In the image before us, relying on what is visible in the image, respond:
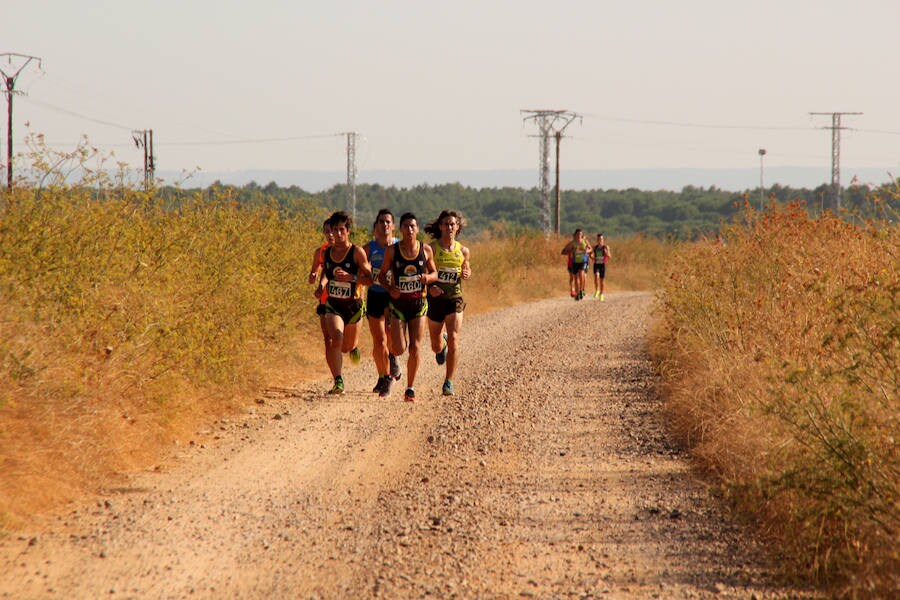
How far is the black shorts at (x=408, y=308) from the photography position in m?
10.3

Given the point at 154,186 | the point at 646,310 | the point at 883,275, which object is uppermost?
the point at 154,186

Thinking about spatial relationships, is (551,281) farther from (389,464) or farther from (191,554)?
(191,554)

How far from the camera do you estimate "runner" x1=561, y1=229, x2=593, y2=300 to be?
2417cm

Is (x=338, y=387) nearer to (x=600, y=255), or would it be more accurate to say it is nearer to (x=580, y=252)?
(x=580, y=252)

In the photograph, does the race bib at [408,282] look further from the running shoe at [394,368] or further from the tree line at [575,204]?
the tree line at [575,204]

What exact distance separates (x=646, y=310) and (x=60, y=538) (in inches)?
712

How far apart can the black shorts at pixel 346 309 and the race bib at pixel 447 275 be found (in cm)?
90

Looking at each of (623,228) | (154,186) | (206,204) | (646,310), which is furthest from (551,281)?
(623,228)

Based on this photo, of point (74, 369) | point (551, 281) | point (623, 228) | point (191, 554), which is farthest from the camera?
point (623, 228)

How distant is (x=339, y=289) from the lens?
10.5 metres

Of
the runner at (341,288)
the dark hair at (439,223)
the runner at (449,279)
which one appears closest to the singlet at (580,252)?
the dark hair at (439,223)

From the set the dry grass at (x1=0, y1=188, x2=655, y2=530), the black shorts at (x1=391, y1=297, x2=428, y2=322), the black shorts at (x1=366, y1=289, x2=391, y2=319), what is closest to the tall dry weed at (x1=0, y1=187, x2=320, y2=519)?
the dry grass at (x1=0, y1=188, x2=655, y2=530)

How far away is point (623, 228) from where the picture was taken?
11106 cm

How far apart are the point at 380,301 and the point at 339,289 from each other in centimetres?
46
